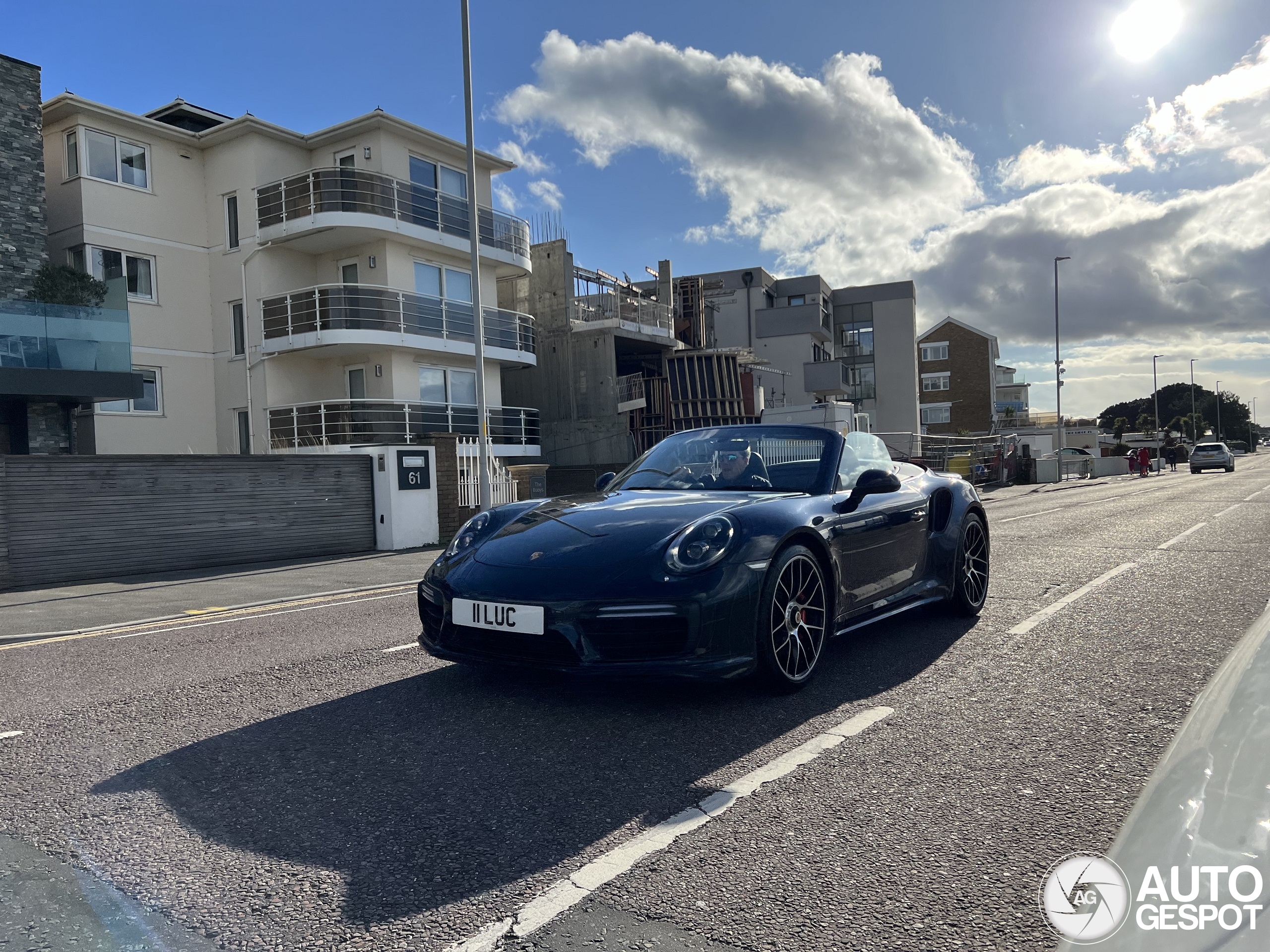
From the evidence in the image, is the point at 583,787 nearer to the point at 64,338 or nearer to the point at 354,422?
the point at 64,338

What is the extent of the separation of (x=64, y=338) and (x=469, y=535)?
49.7 ft

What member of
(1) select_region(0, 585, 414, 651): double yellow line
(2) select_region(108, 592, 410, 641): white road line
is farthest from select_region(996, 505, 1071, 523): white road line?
(2) select_region(108, 592, 410, 641): white road line

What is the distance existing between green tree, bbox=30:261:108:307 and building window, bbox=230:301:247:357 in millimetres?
5159

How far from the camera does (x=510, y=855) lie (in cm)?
262

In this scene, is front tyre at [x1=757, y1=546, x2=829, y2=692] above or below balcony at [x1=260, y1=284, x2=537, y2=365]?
below

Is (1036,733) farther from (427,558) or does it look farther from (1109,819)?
(427,558)

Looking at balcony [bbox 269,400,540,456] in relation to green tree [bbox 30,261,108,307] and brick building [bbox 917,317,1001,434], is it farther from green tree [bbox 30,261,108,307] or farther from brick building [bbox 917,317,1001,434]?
brick building [bbox 917,317,1001,434]

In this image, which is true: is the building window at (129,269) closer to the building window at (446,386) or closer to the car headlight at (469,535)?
the building window at (446,386)

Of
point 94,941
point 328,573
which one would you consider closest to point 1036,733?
point 94,941

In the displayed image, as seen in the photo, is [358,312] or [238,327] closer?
→ [358,312]

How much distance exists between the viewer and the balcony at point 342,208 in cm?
2194

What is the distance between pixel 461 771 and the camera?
334cm

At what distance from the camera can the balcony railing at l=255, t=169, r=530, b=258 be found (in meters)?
22.1

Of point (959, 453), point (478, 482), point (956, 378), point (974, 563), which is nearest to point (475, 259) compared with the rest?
point (478, 482)
